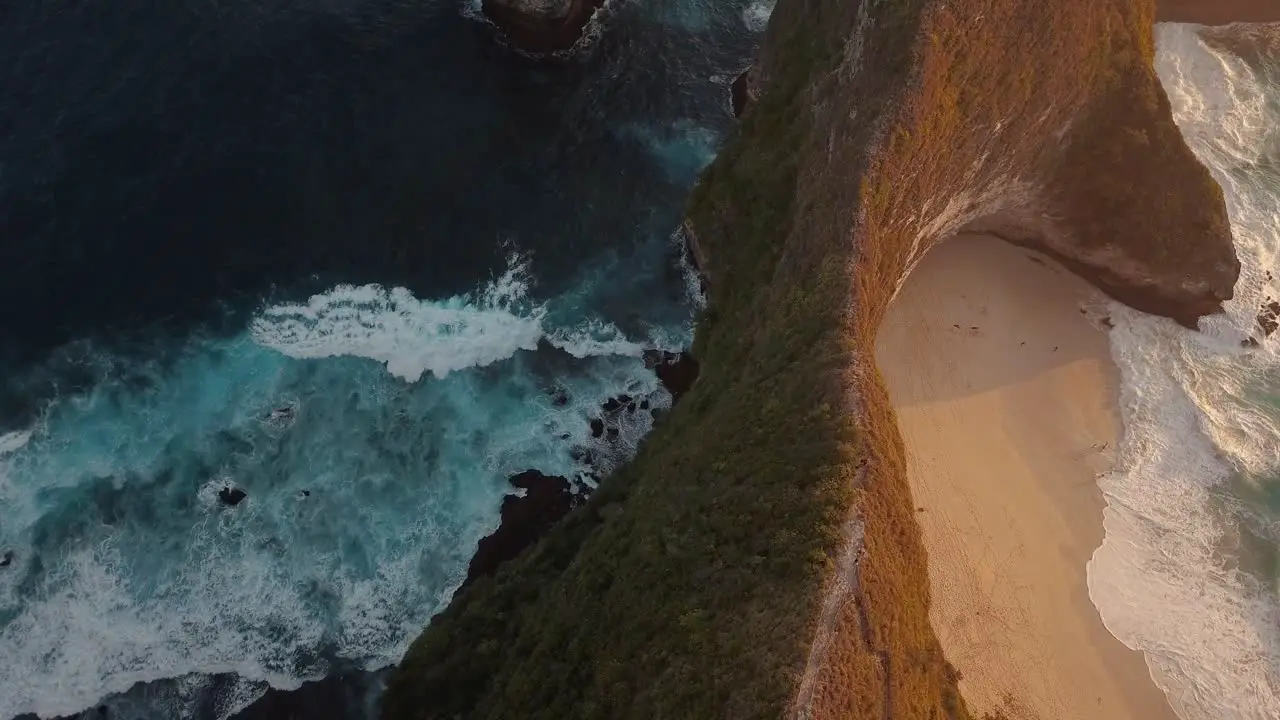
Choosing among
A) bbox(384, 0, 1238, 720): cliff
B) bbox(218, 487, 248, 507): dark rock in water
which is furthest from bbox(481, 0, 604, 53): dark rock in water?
bbox(218, 487, 248, 507): dark rock in water

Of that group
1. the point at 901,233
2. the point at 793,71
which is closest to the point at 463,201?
the point at 793,71

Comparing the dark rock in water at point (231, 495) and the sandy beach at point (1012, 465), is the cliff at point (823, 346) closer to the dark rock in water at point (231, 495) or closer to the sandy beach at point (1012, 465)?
the sandy beach at point (1012, 465)

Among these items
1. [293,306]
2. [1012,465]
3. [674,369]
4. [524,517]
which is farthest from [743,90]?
[524,517]

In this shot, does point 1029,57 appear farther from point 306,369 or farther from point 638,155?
point 306,369

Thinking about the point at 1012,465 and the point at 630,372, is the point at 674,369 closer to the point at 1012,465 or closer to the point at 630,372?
the point at 630,372

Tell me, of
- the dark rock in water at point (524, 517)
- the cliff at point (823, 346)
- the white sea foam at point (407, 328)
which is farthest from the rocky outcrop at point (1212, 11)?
the dark rock in water at point (524, 517)

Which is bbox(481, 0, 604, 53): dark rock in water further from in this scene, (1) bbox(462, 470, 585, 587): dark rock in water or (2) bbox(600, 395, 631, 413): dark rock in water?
(1) bbox(462, 470, 585, 587): dark rock in water
